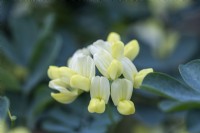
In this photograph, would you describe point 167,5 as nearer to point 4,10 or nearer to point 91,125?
point 4,10

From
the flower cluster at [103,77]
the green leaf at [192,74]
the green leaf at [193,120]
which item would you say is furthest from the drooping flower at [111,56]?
the green leaf at [193,120]

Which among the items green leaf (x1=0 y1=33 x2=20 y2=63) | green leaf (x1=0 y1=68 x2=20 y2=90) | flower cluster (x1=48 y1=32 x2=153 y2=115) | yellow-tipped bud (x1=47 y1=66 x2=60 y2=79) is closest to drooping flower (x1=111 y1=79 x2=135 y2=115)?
flower cluster (x1=48 y1=32 x2=153 y2=115)

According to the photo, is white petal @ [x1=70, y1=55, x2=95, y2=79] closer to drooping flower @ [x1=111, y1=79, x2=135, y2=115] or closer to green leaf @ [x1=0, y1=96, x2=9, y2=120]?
drooping flower @ [x1=111, y1=79, x2=135, y2=115]

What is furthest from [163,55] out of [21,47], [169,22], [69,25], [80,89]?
[80,89]

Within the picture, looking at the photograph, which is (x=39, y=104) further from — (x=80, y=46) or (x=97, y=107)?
(x=80, y=46)

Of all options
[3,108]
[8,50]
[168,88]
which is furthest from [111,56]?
[8,50]

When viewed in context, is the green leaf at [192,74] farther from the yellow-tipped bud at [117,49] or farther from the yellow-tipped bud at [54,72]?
the yellow-tipped bud at [54,72]
